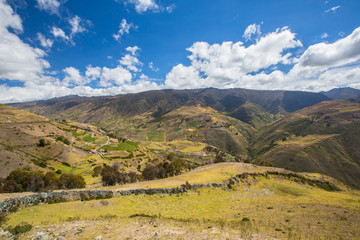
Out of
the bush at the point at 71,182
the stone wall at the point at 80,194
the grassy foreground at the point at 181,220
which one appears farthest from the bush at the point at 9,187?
the grassy foreground at the point at 181,220

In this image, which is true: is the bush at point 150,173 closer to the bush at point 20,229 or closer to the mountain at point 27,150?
the bush at point 20,229

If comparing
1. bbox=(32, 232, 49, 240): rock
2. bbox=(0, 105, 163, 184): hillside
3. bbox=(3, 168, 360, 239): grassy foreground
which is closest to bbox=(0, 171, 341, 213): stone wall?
bbox=(3, 168, 360, 239): grassy foreground

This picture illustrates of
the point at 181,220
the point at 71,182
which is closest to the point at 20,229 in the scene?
the point at 181,220

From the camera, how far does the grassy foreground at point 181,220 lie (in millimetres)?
15172

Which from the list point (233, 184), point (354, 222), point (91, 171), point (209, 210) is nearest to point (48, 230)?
point (209, 210)

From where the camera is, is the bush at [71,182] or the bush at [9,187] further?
the bush at [71,182]

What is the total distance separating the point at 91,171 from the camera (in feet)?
246

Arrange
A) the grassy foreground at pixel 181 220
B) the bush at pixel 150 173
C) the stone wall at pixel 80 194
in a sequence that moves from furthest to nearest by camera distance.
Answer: the bush at pixel 150 173
the stone wall at pixel 80 194
the grassy foreground at pixel 181 220

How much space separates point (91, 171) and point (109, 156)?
29452 mm

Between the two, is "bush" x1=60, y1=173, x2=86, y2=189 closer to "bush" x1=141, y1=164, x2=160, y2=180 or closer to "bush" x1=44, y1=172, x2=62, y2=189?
"bush" x1=44, y1=172, x2=62, y2=189

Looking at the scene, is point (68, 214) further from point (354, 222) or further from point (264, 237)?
point (354, 222)

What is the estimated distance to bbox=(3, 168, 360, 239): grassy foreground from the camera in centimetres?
1517

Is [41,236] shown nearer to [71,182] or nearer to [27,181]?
[71,182]

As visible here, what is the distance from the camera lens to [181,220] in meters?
19.9
